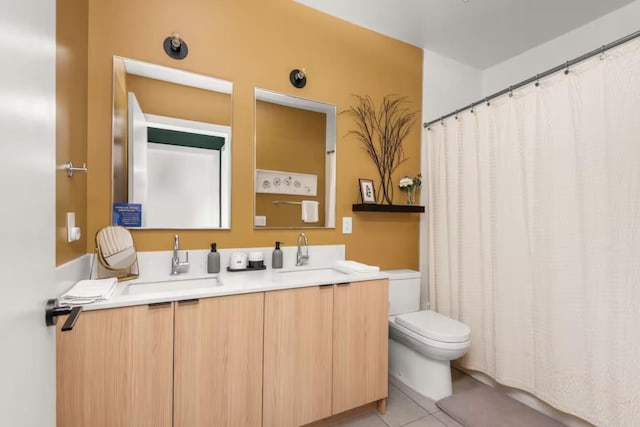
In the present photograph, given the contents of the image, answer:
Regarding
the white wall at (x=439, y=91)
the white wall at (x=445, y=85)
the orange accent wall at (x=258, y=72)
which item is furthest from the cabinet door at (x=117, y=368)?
the white wall at (x=445, y=85)

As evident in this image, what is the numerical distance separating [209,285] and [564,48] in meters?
3.26

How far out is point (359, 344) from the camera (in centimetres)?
169

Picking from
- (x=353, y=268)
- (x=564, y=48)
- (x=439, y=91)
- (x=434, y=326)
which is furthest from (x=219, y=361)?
(x=564, y=48)

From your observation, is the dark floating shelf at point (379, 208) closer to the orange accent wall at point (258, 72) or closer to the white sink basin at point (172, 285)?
the orange accent wall at point (258, 72)

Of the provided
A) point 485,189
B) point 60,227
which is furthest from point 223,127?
point 485,189

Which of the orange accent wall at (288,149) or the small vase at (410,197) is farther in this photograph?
the small vase at (410,197)

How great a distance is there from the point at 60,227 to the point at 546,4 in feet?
10.5

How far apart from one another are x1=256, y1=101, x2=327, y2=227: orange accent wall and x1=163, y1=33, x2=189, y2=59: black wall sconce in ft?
1.74

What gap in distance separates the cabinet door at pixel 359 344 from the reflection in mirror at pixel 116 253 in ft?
3.66

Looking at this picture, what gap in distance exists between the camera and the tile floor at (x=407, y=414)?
5.55ft

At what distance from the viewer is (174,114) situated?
175 cm

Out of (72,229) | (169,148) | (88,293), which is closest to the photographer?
(88,293)

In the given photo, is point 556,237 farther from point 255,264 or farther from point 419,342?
point 255,264

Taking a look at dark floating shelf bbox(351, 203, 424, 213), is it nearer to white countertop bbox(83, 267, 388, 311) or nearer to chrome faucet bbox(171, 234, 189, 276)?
white countertop bbox(83, 267, 388, 311)
